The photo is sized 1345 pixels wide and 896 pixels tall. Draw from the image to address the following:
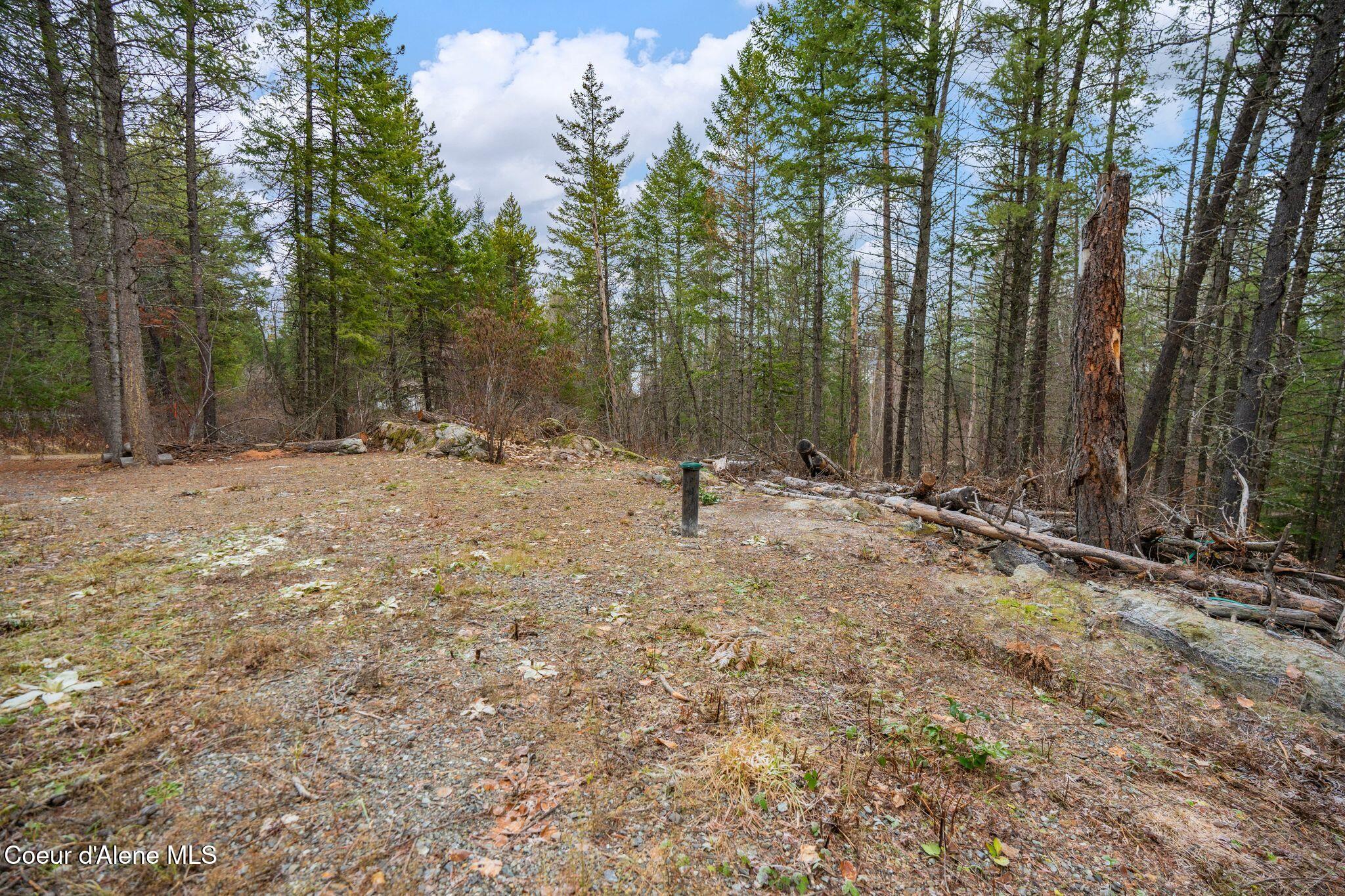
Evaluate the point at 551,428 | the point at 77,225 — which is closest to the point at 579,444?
the point at 551,428

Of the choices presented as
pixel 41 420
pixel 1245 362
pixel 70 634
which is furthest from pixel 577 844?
pixel 41 420

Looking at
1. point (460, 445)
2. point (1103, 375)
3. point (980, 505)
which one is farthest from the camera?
point (460, 445)

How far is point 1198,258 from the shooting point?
7270 mm

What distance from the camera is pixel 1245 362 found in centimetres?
551

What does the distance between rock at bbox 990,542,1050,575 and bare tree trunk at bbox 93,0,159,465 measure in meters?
13.6

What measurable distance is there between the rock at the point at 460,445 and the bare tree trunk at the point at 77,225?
5.41 m

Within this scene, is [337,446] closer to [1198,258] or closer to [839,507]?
[839,507]

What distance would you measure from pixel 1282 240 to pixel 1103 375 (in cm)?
327

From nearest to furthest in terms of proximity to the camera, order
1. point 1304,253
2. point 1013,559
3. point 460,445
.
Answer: point 1013,559
point 1304,253
point 460,445

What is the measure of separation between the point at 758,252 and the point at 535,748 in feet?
58.9

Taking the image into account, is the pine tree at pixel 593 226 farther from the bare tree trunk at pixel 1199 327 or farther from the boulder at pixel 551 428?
the bare tree trunk at pixel 1199 327

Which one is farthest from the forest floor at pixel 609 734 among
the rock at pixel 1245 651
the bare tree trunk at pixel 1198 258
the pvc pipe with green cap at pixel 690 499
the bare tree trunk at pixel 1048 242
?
the bare tree trunk at pixel 1048 242

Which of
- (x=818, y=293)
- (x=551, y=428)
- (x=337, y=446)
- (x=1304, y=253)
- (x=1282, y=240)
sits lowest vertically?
(x=337, y=446)

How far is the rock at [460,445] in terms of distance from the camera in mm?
10070
